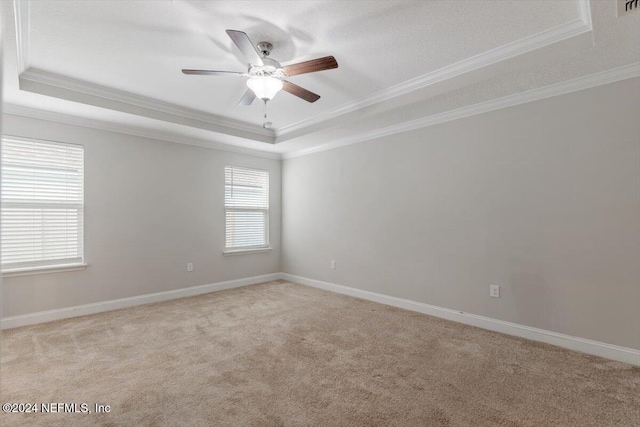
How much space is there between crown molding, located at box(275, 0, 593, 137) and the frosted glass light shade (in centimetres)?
140

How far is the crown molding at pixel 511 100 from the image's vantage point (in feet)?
9.48

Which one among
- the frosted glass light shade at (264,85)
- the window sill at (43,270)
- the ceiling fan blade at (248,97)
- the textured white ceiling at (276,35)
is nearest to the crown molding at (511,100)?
the textured white ceiling at (276,35)

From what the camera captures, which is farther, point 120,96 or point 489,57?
point 120,96

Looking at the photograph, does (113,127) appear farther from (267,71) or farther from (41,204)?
(267,71)

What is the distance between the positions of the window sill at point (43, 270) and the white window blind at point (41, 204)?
0.05 meters

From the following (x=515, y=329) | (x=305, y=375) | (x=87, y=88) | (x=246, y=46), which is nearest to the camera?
(x=246, y=46)

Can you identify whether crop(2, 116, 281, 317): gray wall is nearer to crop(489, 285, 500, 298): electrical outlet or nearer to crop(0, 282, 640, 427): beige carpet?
crop(0, 282, 640, 427): beige carpet

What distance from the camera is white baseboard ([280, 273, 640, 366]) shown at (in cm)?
288

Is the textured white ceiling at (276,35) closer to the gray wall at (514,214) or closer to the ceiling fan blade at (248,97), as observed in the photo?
the ceiling fan blade at (248,97)

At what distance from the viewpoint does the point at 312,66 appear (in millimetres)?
2516

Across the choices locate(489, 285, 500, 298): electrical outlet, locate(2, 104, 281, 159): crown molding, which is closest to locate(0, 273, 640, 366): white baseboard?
locate(489, 285, 500, 298): electrical outlet

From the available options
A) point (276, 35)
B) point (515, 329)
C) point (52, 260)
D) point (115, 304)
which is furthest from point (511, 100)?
point (52, 260)

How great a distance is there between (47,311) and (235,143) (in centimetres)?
315

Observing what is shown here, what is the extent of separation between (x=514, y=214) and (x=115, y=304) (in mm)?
4766
